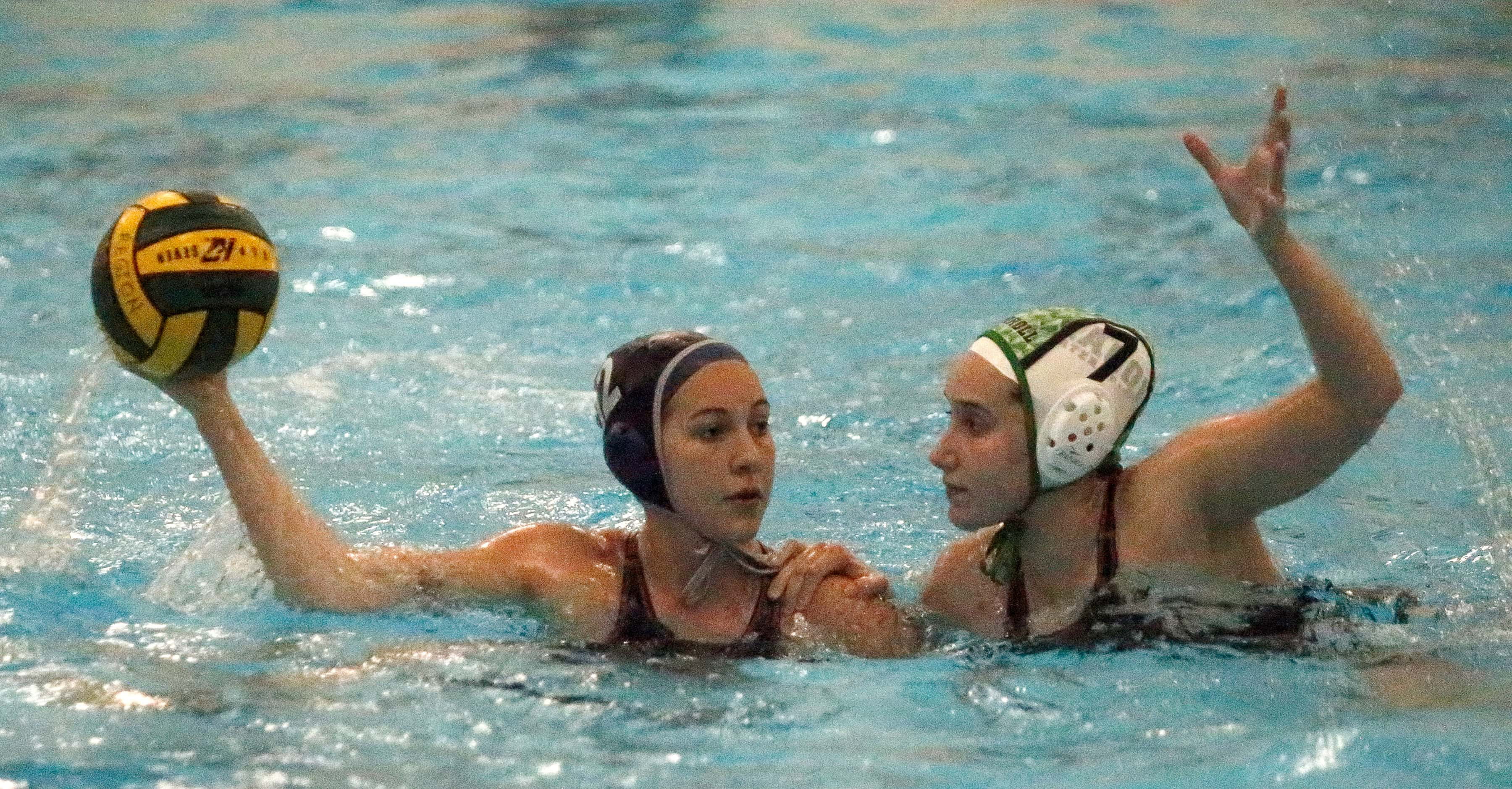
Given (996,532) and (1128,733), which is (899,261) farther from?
(1128,733)

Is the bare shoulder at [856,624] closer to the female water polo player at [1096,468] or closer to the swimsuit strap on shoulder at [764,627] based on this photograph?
the swimsuit strap on shoulder at [764,627]

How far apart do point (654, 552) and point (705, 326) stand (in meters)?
3.83

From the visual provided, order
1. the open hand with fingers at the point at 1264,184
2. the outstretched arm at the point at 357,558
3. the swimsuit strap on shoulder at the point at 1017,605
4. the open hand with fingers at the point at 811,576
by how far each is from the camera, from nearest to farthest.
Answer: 1. the open hand with fingers at the point at 1264,184
2. the outstretched arm at the point at 357,558
3. the swimsuit strap on shoulder at the point at 1017,605
4. the open hand with fingers at the point at 811,576

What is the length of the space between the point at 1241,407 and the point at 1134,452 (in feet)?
2.60

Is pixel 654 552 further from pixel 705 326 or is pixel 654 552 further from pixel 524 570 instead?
pixel 705 326

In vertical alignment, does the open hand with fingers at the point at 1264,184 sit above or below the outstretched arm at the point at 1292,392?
above

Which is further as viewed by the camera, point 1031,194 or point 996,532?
point 1031,194

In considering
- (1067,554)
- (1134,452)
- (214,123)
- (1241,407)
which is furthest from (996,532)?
(214,123)

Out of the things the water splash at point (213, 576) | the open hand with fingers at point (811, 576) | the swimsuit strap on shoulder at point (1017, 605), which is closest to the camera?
the swimsuit strap on shoulder at point (1017, 605)

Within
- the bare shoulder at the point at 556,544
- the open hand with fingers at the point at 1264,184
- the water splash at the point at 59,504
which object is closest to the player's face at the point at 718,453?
the bare shoulder at the point at 556,544

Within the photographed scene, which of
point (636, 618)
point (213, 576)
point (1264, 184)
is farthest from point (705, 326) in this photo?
point (1264, 184)

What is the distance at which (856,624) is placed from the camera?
13.2 feet

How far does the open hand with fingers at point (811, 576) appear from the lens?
13.4ft

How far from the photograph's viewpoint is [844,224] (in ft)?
31.1
